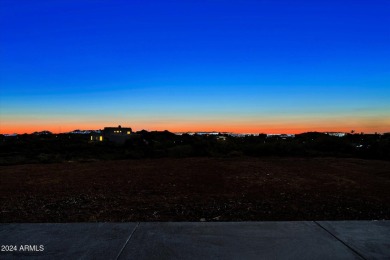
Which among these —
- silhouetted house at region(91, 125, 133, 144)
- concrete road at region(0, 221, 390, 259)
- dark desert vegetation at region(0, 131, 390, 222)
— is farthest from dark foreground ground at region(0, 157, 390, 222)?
silhouetted house at region(91, 125, 133, 144)

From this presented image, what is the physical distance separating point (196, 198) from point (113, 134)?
85298mm

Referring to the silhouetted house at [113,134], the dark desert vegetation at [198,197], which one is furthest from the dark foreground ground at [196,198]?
the silhouetted house at [113,134]

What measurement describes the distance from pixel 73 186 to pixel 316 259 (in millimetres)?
8596

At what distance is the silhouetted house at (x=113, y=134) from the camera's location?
8569 cm

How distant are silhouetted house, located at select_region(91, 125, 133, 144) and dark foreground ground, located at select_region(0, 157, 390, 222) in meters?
74.5

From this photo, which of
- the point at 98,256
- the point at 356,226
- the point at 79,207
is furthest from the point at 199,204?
the point at 98,256

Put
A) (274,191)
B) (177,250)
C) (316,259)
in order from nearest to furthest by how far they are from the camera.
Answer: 1. (316,259)
2. (177,250)
3. (274,191)

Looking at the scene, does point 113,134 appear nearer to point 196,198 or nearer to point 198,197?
point 198,197

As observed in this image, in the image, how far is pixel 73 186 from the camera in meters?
10.0

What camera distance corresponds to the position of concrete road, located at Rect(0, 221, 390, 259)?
3051 millimetres

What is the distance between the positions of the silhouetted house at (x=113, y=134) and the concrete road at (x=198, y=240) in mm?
81755

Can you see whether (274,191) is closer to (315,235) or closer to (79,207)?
(79,207)

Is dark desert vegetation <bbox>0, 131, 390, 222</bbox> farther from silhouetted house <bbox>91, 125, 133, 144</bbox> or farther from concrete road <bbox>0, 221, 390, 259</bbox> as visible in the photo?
silhouetted house <bbox>91, 125, 133, 144</bbox>

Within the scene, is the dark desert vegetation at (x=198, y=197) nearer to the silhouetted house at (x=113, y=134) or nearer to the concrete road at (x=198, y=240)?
the concrete road at (x=198, y=240)
